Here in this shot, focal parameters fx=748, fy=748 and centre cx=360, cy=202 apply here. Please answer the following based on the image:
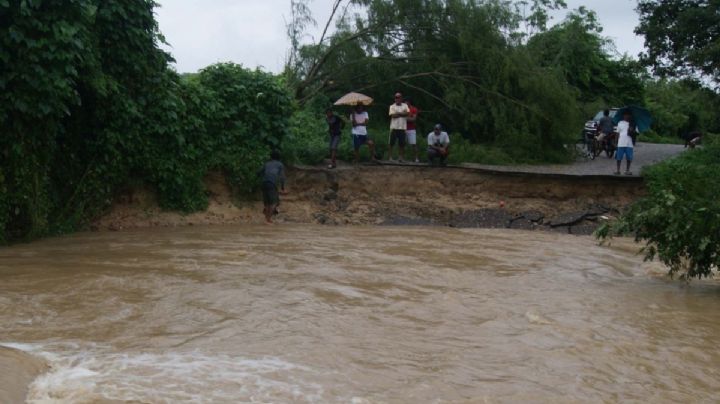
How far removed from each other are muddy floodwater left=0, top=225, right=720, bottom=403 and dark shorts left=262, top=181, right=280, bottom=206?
364 cm

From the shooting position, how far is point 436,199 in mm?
17375

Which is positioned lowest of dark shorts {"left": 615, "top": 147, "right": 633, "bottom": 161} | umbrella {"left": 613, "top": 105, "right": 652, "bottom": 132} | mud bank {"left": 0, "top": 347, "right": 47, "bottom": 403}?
mud bank {"left": 0, "top": 347, "right": 47, "bottom": 403}

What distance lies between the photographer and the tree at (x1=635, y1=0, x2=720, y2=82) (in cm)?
1845

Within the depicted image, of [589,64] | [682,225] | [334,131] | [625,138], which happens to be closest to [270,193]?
[334,131]

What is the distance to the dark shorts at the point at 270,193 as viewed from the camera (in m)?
15.4

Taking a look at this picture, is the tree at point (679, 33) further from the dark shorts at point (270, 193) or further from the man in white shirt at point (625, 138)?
the dark shorts at point (270, 193)

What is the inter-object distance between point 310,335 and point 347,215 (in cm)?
1012

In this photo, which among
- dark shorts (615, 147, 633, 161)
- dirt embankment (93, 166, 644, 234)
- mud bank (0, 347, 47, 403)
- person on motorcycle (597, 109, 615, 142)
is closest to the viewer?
mud bank (0, 347, 47, 403)

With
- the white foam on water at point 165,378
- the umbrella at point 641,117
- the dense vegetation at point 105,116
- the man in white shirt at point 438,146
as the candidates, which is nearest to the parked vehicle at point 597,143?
the umbrella at point 641,117

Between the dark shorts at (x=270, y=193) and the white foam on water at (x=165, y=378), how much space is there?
31.2 ft

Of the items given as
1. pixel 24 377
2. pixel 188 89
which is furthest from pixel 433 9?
pixel 24 377

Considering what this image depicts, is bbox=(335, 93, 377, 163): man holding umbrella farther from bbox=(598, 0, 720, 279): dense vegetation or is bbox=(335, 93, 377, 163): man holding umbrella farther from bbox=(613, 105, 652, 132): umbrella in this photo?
bbox=(613, 105, 652, 132): umbrella

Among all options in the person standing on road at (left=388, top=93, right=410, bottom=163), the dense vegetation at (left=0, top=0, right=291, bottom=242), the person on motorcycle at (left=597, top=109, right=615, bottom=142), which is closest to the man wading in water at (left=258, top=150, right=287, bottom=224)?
the dense vegetation at (left=0, top=0, right=291, bottom=242)

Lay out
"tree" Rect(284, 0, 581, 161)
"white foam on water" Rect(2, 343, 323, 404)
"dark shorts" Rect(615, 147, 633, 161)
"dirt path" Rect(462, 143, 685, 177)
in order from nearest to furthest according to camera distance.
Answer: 1. "white foam on water" Rect(2, 343, 323, 404)
2. "dark shorts" Rect(615, 147, 633, 161)
3. "dirt path" Rect(462, 143, 685, 177)
4. "tree" Rect(284, 0, 581, 161)
